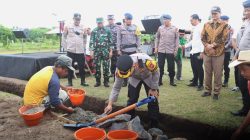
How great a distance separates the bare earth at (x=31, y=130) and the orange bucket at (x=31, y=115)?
0.10 m

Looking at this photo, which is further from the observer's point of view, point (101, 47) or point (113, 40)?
point (113, 40)

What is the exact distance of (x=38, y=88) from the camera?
4.71 metres

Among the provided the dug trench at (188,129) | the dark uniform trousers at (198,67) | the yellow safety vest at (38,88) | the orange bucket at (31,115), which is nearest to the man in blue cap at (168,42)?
the dark uniform trousers at (198,67)

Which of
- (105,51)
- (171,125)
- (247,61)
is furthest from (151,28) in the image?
(247,61)

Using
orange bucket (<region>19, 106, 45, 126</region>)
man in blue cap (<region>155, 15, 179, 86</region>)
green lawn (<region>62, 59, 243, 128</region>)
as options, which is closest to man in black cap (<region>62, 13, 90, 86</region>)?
green lawn (<region>62, 59, 243, 128</region>)

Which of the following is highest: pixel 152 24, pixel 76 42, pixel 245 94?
pixel 152 24

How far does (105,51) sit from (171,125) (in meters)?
3.21

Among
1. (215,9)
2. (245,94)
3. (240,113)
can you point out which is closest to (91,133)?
(240,113)

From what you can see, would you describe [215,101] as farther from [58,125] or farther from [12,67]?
[12,67]

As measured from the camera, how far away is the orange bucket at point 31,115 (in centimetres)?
437

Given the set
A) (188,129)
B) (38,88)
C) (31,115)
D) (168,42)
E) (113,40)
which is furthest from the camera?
(113,40)

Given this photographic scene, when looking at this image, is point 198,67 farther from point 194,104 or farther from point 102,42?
point 102,42

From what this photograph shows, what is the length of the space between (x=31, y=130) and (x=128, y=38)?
3.71 meters

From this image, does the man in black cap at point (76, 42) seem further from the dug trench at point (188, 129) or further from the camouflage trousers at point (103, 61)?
the dug trench at point (188, 129)
